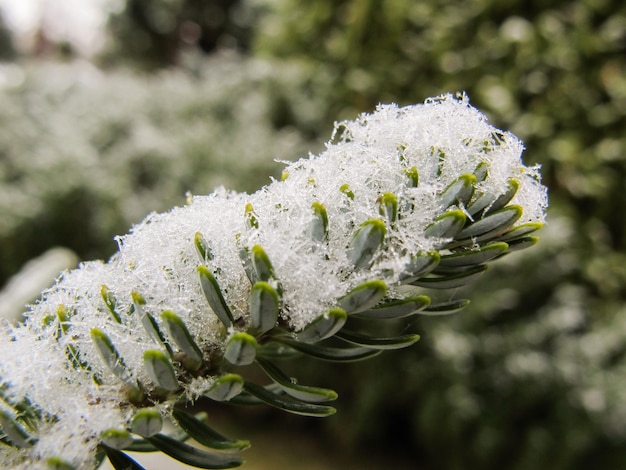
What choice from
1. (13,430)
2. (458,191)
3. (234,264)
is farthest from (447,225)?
(13,430)

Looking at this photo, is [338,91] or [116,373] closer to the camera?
[116,373]

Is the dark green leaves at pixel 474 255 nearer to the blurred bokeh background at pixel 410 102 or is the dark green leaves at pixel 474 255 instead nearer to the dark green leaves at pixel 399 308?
the dark green leaves at pixel 399 308

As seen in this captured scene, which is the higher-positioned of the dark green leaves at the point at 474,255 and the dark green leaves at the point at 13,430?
the dark green leaves at the point at 474,255

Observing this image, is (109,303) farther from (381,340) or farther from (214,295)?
(381,340)

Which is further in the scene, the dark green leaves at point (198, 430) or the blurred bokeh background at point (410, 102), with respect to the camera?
the blurred bokeh background at point (410, 102)

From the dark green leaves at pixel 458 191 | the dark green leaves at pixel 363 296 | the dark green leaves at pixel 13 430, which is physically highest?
the dark green leaves at pixel 458 191

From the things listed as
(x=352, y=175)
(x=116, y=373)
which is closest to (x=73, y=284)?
(x=116, y=373)

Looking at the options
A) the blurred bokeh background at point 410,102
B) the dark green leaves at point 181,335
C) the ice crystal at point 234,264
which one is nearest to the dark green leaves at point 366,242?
the ice crystal at point 234,264

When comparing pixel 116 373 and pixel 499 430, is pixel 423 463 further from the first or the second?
pixel 116 373

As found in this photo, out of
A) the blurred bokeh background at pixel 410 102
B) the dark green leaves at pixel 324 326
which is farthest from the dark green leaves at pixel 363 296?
the blurred bokeh background at pixel 410 102
